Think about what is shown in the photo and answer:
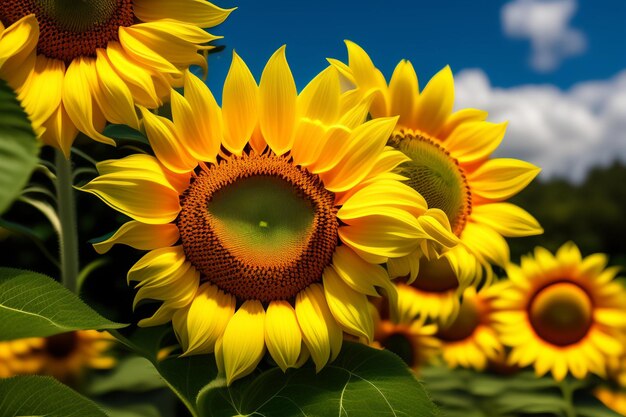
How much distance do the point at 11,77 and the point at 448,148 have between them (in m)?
0.70

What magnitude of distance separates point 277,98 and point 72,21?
31cm

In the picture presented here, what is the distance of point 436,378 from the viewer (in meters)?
1.49

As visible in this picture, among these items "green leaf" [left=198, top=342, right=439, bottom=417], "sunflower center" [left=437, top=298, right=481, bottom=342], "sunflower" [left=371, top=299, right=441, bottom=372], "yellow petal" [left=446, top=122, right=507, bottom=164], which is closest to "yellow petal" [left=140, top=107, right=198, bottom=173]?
"green leaf" [left=198, top=342, right=439, bottom=417]

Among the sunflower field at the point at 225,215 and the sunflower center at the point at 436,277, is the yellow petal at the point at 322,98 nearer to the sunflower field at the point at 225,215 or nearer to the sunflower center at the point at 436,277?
the sunflower field at the point at 225,215

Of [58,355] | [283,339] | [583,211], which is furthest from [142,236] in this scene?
[583,211]

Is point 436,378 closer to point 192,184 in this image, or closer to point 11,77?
point 192,184

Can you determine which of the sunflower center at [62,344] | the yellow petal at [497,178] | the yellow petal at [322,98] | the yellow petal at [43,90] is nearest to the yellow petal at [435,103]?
the yellow petal at [497,178]

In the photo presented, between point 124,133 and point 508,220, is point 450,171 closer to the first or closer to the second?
point 508,220

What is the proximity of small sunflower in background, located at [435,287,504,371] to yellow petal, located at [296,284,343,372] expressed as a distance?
746 mm

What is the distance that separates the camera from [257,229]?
0.88 m

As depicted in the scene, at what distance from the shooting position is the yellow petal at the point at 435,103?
1.17m

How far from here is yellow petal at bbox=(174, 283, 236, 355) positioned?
2.72 feet

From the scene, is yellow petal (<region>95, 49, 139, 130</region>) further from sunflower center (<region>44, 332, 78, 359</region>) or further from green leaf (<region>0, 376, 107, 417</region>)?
sunflower center (<region>44, 332, 78, 359</region>)

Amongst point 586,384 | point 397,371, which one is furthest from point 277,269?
point 586,384
